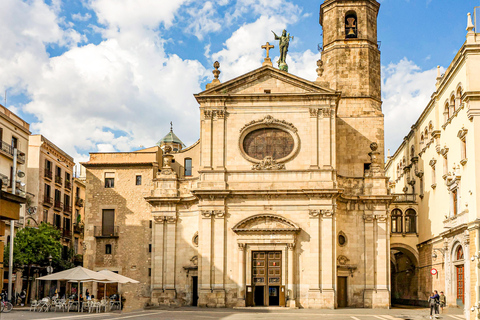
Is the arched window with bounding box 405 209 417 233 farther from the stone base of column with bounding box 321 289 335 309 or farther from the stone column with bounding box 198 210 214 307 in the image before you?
the stone column with bounding box 198 210 214 307

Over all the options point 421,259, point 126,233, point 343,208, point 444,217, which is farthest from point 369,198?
point 126,233

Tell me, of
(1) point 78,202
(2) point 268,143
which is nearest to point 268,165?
(2) point 268,143

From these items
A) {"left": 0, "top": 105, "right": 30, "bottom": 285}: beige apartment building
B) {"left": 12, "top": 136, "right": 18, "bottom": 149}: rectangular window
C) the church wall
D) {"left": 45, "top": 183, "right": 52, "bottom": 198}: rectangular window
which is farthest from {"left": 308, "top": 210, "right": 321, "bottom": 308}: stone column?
{"left": 45, "top": 183, "right": 52, "bottom": 198}: rectangular window

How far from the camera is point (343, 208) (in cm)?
4297

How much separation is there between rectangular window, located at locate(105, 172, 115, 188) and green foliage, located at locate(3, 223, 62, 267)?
554 centimetres

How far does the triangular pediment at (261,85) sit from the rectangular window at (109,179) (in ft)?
38.2

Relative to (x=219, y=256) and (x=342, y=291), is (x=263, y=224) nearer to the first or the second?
(x=219, y=256)

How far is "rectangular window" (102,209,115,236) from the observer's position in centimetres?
4968

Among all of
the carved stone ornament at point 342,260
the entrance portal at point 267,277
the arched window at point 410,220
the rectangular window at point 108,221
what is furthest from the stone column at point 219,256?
the arched window at point 410,220

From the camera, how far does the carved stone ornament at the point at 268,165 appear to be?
4216cm

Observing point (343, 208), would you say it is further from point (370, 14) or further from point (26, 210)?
point (26, 210)

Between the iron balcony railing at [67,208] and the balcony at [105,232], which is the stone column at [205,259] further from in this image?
the iron balcony railing at [67,208]

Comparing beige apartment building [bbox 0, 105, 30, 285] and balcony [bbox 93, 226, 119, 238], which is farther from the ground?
beige apartment building [bbox 0, 105, 30, 285]

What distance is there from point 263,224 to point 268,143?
5.42 meters
